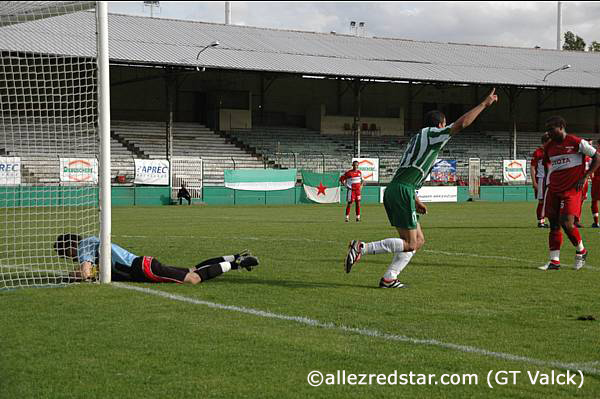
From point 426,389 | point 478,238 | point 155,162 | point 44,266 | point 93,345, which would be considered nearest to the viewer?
point 426,389

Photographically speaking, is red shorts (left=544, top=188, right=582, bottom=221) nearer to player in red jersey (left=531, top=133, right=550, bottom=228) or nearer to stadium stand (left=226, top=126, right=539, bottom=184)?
player in red jersey (left=531, top=133, right=550, bottom=228)

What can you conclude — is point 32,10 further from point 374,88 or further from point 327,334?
point 374,88

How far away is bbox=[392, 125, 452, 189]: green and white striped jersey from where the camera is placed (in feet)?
28.8

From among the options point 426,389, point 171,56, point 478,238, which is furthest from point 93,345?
point 171,56

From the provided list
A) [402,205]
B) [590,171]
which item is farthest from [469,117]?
[590,171]

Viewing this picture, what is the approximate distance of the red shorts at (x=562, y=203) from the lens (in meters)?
11.2

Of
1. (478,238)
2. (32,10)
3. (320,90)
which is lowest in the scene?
(478,238)

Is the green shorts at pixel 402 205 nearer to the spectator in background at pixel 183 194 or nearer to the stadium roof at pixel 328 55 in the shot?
the stadium roof at pixel 328 55

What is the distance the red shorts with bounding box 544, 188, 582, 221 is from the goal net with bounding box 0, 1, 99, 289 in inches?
250

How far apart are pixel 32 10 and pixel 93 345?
5854 mm

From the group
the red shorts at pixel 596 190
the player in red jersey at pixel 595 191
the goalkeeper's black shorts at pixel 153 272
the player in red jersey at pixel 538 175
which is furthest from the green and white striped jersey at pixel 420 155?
the red shorts at pixel 596 190

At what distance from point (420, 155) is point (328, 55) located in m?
41.0

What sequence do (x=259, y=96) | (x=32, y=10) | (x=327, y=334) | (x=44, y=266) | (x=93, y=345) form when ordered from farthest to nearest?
(x=259, y=96) → (x=44, y=266) → (x=32, y=10) → (x=327, y=334) → (x=93, y=345)

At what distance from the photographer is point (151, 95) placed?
171ft
